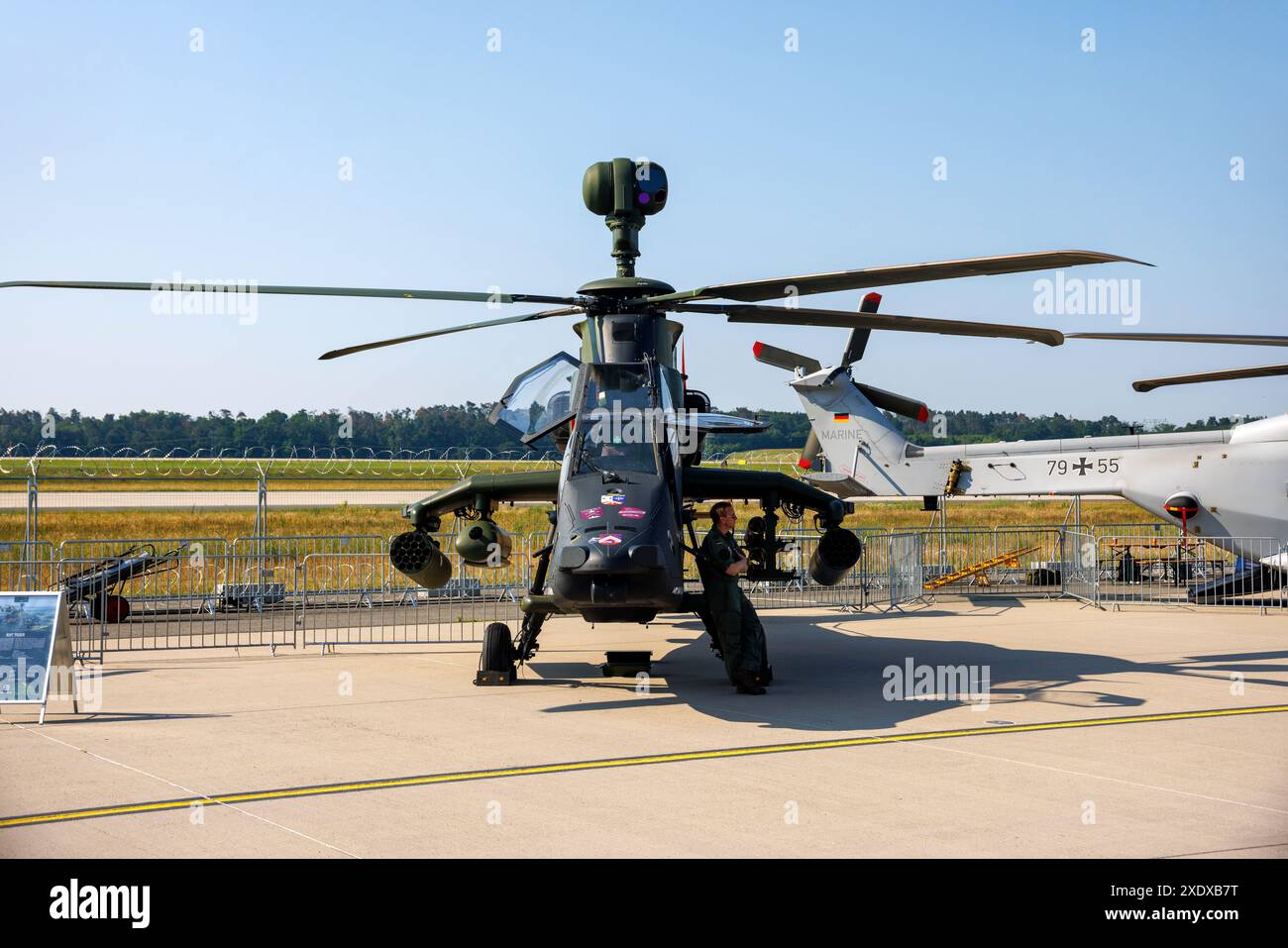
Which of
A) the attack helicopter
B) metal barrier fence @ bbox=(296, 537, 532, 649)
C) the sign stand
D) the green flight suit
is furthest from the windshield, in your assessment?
the sign stand

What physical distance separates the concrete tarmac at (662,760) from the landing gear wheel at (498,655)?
0.85ft

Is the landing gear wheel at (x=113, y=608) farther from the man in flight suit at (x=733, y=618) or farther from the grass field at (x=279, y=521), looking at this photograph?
the man in flight suit at (x=733, y=618)

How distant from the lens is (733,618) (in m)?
11.2

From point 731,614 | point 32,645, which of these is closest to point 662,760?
point 731,614

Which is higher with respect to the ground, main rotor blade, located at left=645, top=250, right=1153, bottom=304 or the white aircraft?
main rotor blade, located at left=645, top=250, right=1153, bottom=304

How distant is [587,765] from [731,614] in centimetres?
325

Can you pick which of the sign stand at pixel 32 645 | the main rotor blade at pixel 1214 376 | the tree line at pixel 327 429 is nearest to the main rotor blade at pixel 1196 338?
the main rotor blade at pixel 1214 376

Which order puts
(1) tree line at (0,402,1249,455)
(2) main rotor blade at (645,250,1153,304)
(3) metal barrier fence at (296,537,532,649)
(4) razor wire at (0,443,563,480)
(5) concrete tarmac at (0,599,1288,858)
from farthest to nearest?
(1) tree line at (0,402,1249,455), (4) razor wire at (0,443,563,480), (3) metal barrier fence at (296,537,532,649), (2) main rotor blade at (645,250,1153,304), (5) concrete tarmac at (0,599,1288,858)

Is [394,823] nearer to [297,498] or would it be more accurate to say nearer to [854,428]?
[854,428]

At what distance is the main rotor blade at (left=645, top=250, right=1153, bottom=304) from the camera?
30.3ft

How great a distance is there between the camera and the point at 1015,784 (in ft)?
25.0

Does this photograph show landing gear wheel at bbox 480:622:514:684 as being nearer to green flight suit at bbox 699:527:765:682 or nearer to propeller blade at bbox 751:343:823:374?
green flight suit at bbox 699:527:765:682

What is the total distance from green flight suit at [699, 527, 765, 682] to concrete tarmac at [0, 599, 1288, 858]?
0.44 m
